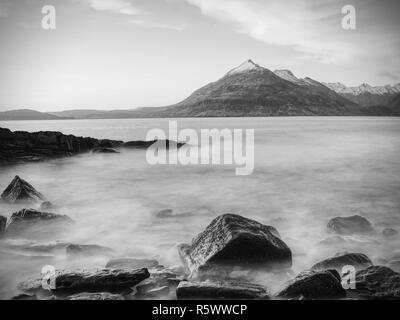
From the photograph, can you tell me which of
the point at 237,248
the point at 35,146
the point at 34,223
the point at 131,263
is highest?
the point at 35,146

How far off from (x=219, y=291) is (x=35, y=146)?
17324mm

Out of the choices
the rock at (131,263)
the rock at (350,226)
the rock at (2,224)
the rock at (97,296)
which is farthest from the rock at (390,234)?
the rock at (2,224)

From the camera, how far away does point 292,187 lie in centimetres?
1285

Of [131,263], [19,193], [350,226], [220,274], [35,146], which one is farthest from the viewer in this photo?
[35,146]

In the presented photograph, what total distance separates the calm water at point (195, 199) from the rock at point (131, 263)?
348 millimetres

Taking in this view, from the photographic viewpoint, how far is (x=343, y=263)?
529cm

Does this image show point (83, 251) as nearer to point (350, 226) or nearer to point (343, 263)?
point (343, 263)

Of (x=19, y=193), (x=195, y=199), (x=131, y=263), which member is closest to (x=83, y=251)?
(x=131, y=263)

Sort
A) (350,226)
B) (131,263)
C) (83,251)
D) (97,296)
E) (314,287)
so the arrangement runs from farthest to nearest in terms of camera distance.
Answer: (350,226)
(83,251)
(131,263)
(314,287)
(97,296)

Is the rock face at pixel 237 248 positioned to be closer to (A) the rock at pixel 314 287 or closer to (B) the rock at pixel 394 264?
(A) the rock at pixel 314 287

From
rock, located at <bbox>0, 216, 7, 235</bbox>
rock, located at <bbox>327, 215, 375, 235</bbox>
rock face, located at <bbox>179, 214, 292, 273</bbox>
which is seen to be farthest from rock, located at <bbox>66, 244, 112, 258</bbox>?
rock, located at <bbox>327, 215, 375, 235</bbox>

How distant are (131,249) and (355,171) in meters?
12.2
